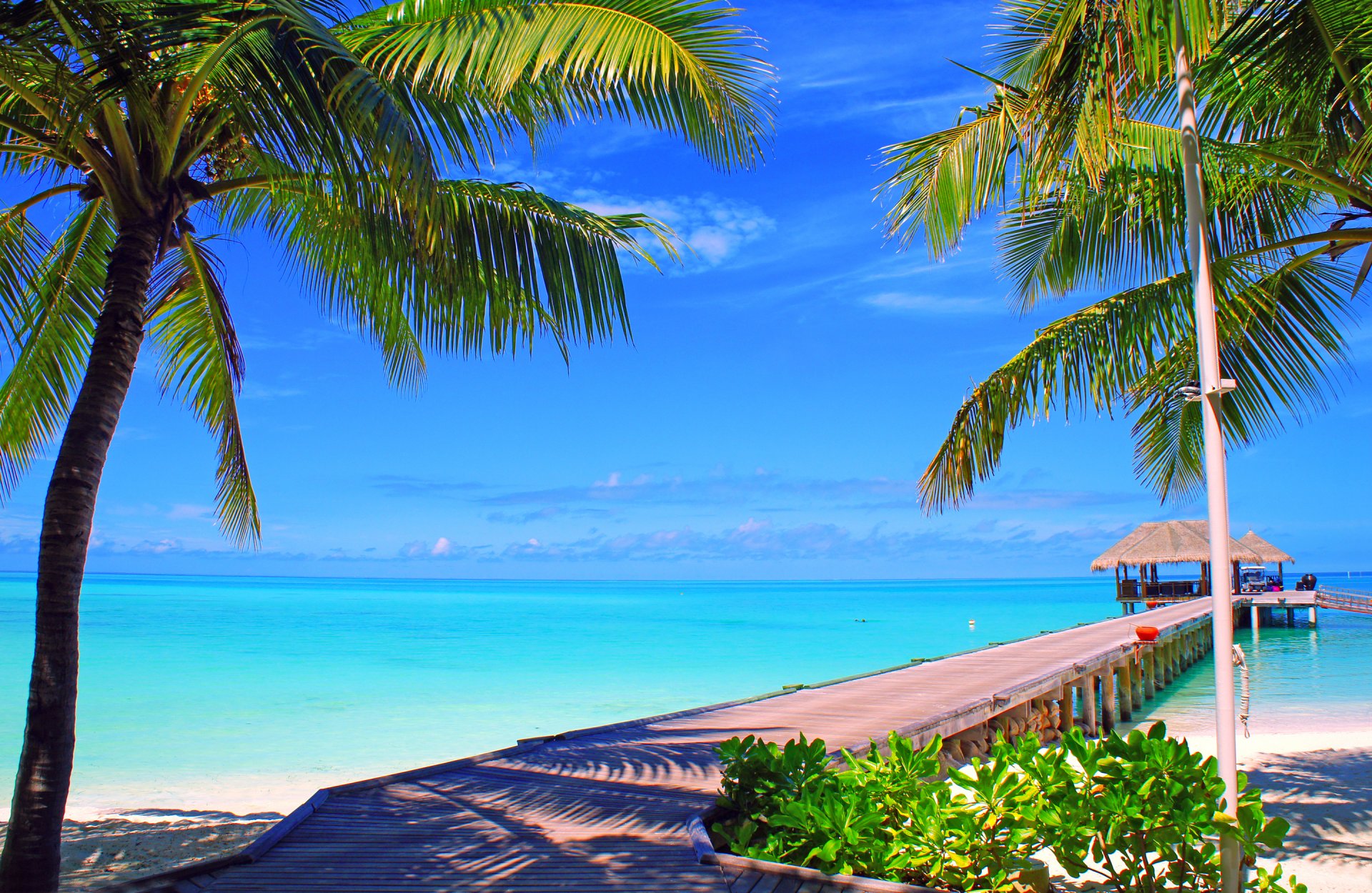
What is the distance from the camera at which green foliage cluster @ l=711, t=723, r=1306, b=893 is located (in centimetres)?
353

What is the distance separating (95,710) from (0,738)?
364 centimetres

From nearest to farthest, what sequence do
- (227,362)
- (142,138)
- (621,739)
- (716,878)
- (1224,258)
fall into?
(716,878)
(142,138)
(1224,258)
(227,362)
(621,739)

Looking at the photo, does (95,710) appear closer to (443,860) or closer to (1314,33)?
A: (443,860)

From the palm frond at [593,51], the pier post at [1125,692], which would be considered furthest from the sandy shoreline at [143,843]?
the pier post at [1125,692]

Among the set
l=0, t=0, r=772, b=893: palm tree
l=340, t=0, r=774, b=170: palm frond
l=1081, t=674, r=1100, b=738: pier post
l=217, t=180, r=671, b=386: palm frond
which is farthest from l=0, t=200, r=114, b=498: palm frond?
l=1081, t=674, r=1100, b=738: pier post

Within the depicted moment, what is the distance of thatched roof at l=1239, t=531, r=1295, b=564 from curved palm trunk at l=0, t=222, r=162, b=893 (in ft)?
134

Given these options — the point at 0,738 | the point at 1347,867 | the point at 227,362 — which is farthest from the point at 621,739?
the point at 0,738

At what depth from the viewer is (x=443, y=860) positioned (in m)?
4.20

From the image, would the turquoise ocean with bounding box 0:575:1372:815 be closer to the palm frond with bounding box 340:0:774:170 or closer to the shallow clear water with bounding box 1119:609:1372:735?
the shallow clear water with bounding box 1119:609:1372:735

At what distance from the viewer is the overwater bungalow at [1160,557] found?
3378 centimetres

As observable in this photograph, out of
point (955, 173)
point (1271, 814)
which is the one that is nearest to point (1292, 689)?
point (1271, 814)

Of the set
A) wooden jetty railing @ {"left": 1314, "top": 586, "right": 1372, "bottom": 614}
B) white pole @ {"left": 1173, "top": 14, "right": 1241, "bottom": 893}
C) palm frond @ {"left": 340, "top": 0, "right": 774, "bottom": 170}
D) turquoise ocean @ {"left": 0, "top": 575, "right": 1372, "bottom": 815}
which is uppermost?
palm frond @ {"left": 340, "top": 0, "right": 774, "bottom": 170}

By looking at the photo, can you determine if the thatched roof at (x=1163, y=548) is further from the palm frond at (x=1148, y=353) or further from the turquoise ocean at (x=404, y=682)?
the palm frond at (x=1148, y=353)

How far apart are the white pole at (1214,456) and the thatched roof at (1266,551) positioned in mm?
38342
